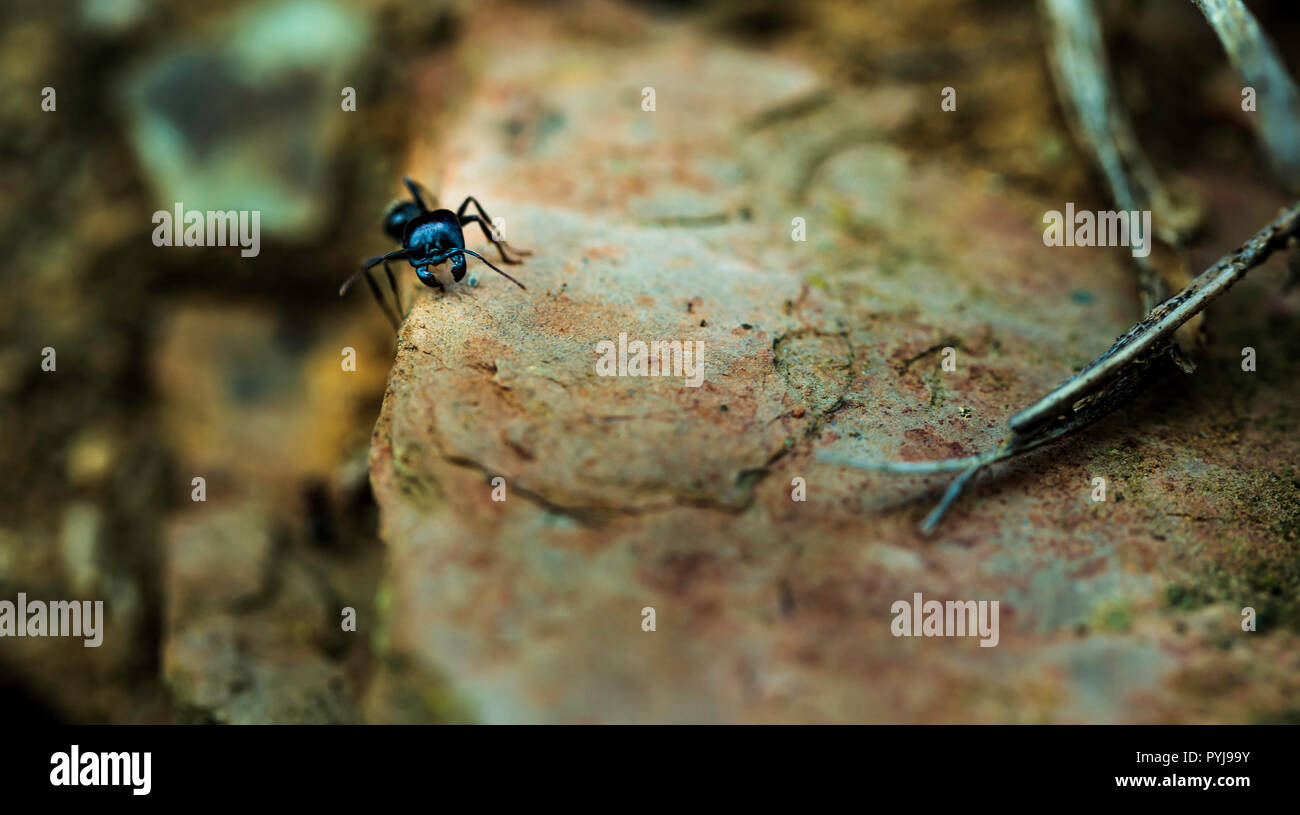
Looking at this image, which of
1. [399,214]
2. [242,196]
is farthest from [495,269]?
[242,196]

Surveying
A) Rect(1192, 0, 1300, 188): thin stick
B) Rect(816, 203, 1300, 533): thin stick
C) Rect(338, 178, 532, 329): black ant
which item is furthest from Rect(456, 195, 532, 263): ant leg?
Rect(1192, 0, 1300, 188): thin stick

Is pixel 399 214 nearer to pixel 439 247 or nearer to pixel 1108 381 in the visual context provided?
pixel 439 247

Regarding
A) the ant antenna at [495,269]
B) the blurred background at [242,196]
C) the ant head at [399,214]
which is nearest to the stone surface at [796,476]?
the ant antenna at [495,269]

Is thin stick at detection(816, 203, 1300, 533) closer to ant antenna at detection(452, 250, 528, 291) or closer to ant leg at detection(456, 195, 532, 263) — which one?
ant antenna at detection(452, 250, 528, 291)

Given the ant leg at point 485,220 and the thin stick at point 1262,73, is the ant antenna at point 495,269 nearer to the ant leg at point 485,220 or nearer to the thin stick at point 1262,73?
the ant leg at point 485,220

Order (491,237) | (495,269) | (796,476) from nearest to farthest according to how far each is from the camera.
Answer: (796,476) → (495,269) → (491,237)
